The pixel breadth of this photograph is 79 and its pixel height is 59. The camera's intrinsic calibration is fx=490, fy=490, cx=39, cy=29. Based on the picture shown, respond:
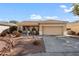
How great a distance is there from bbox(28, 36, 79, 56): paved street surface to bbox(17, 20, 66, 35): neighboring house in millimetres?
155

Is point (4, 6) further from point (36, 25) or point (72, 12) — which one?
point (72, 12)

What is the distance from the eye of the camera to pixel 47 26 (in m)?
11.1

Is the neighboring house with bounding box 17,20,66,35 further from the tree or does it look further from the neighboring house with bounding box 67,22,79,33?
the tree

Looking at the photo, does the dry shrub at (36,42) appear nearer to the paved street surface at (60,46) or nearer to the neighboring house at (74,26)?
the paved street surface at (60,46)

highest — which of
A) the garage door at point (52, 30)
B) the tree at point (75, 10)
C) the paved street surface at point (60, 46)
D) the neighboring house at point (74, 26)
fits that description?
the tree at point (75, 10)

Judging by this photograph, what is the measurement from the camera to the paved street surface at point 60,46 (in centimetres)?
1104

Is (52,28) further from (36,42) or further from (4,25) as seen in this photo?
(4,25)

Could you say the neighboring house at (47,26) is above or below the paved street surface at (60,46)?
above

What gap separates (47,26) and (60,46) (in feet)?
1.77

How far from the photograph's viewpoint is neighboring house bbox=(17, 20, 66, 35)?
11070 millimetres

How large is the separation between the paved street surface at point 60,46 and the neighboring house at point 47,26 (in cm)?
15

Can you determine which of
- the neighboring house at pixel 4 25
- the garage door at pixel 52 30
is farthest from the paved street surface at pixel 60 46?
the neighboring house at pixel 4 25

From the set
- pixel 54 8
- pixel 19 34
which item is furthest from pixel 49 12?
pixel 19 34

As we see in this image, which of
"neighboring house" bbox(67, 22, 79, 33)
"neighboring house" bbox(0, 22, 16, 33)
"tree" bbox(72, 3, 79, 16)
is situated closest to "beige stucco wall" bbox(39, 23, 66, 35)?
"neighboring house" bbox(67, 22, 79, 33)
